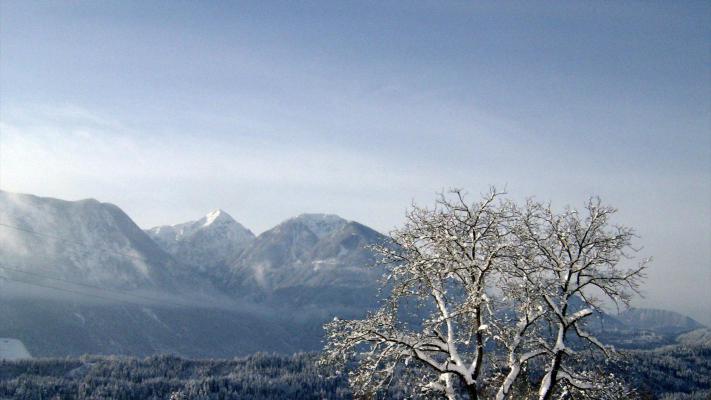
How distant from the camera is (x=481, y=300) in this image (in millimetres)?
18344

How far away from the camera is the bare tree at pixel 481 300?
1884cm

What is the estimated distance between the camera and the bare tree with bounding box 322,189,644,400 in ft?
61.8

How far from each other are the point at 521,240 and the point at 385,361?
656 centimetres

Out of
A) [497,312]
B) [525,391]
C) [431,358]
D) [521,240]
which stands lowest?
[525,391]

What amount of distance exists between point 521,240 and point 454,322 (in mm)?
3978

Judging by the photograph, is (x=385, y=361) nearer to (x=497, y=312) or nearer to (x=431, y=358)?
(x=431, y=358)

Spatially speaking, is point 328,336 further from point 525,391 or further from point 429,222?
point 525,391

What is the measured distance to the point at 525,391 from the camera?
21031 millimetres

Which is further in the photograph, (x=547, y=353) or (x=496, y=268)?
(x=547, y=353)

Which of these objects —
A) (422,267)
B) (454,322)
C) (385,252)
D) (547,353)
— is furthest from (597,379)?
(385,252)

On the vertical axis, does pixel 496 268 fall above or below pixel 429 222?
below

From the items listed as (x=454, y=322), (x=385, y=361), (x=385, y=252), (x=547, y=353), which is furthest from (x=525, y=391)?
(x=385, y=252)

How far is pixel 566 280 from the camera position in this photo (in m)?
19.6

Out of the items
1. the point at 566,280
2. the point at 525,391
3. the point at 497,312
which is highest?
the point at 566,280
